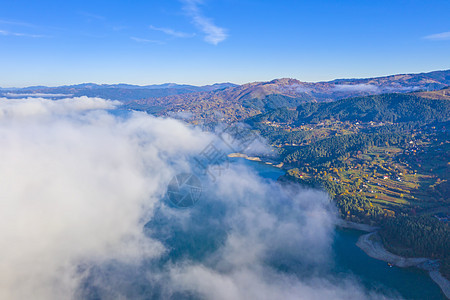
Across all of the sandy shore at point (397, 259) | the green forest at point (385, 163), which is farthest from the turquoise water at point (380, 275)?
the green forest at point (385, 163)

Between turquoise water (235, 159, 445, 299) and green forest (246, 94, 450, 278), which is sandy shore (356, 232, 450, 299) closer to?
turquoise water (235, 159, 445, 299)

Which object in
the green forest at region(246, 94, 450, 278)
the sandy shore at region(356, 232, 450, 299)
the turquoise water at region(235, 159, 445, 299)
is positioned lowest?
the turquoise water at region(235, 159, 445, 299)

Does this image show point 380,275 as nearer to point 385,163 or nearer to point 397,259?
point 397,259

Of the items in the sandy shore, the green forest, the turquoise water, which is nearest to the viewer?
the turquoise water

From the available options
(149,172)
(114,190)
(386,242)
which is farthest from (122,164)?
(386,242)

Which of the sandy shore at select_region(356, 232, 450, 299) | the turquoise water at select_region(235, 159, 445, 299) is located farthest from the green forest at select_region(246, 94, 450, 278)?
the turquoise water at select_region(235, 159, 445, 299)

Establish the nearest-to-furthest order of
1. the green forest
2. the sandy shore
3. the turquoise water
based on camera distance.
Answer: the turquoise water
the sandy shore
the green forest

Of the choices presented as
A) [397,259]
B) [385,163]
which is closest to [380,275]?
[397,259]

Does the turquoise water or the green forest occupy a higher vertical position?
the green forest
